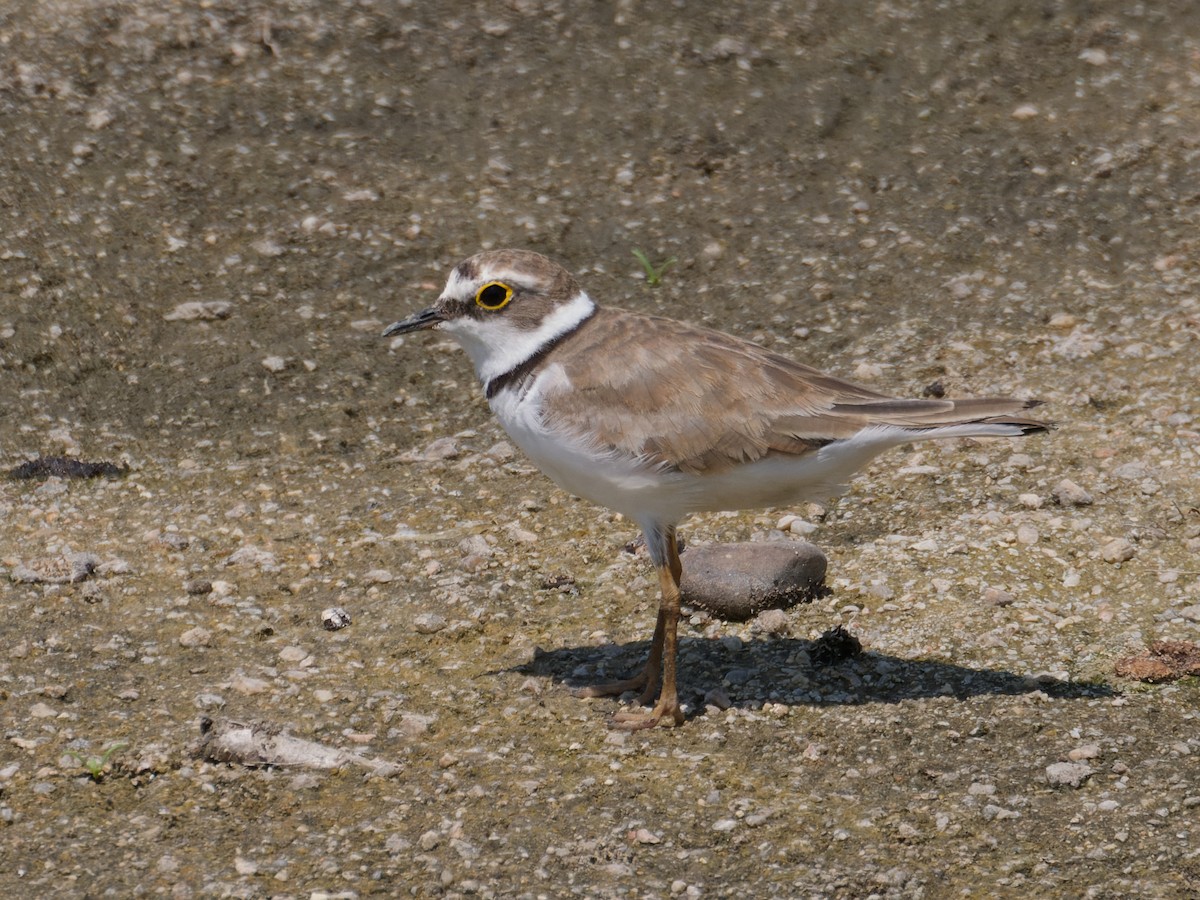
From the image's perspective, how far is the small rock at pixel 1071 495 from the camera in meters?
6.61

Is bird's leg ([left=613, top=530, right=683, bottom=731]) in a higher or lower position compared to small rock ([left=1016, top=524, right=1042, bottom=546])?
lower

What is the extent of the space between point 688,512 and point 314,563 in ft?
6.70

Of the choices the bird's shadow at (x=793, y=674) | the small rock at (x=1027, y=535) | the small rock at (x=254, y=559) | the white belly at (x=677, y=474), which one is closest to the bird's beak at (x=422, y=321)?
the white belly at (x=677, y=474)

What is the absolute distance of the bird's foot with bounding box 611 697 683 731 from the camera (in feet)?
17.8

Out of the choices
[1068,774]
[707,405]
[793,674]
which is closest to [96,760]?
[707,405]

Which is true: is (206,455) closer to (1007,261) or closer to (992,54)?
(1007,261)

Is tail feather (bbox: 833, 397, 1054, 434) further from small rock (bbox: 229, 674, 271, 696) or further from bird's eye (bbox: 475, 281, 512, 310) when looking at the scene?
small rock (bbox: 229, 674, 271, 696)

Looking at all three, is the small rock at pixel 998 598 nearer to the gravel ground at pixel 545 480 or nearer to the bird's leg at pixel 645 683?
the gravel ground at pixel 545 480

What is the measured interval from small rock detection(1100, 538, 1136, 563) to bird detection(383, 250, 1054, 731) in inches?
53.0

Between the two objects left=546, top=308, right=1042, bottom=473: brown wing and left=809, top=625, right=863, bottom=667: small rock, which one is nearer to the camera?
left=546, top=308, right=1042, bottom=473: brown wing

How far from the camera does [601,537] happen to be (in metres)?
6.82

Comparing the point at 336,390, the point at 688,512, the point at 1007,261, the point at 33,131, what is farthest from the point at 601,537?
the point at 33,131

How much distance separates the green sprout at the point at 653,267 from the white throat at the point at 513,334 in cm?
293

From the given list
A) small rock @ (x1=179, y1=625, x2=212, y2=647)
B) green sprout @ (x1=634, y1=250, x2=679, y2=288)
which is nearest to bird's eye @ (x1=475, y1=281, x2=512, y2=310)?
small rock @ (x1=179, y1=625, x2=212, y2=647)
